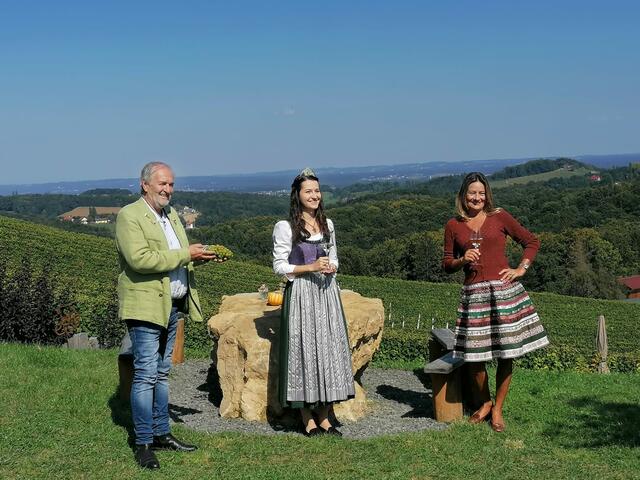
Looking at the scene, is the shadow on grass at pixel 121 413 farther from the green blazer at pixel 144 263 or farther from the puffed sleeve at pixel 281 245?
the puffed sleeve at pixel 281 245

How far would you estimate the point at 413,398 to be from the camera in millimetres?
7234

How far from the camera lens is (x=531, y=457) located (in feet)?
16.1

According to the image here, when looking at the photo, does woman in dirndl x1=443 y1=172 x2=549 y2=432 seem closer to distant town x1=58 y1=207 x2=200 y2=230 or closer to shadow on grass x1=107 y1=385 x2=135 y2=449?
shadow on grass x1=107 y1=385 x2=135 y2=449

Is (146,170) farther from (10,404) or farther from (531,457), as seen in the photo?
(531,457)

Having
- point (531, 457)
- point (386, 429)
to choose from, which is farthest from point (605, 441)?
point (386, 429)

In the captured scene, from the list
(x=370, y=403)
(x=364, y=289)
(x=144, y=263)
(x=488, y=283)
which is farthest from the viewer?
(x=364, y=289)

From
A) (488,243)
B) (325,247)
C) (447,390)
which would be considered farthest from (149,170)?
(447,390)

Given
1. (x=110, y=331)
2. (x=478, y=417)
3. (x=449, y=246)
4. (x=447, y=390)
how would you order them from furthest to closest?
(x=110, y=331), (x=447, y=390), (x=478, y=417), (x=449, y=246)

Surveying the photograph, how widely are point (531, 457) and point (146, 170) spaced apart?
11.1 feet

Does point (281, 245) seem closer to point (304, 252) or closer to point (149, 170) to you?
point (304, 252)

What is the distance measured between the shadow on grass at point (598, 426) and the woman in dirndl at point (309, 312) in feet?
5.99

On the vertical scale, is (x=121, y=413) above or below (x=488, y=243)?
below

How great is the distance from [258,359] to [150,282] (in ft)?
6.37

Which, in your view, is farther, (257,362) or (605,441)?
(257,362)
